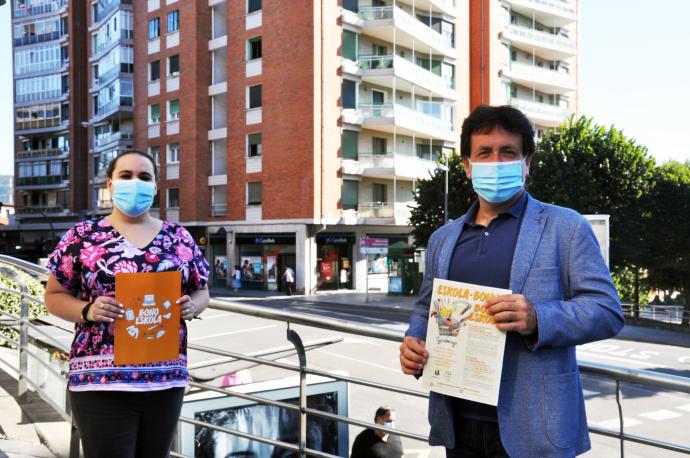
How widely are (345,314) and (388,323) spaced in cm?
306

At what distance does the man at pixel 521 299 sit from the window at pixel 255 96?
35.4 metres

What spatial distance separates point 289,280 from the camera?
112ft

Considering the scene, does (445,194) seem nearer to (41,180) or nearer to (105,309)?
(105,309)

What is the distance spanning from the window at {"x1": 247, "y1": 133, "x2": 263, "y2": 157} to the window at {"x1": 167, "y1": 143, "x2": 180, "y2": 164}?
597 cm

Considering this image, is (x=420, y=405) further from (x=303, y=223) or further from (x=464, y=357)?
(x=303, y=223)

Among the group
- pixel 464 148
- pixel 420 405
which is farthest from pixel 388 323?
pixel 464 148

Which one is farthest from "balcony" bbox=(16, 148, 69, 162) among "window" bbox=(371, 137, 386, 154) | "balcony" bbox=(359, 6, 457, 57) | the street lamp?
the street lamp

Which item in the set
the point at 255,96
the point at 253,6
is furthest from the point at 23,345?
the point at 253,6

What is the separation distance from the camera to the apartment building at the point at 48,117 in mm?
57875

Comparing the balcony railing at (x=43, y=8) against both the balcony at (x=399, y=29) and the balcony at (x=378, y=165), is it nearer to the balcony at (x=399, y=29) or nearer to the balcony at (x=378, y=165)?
the balcony at (x=399, y=29)

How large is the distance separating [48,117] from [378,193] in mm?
38621

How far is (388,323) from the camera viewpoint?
23250mm

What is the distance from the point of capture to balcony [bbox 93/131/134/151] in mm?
45312

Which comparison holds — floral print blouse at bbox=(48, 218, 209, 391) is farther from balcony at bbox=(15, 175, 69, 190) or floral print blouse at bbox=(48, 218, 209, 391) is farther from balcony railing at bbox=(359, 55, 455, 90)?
balcony at bbox=(15, 175, 69, 190)
